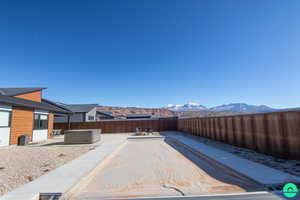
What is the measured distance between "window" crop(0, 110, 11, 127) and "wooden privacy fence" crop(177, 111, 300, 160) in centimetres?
1296

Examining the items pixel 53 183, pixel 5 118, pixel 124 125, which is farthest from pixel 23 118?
pixel 124 125

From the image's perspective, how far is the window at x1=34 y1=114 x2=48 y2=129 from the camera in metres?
12.2

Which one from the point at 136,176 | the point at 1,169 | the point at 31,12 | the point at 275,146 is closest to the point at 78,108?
the point at 31,12

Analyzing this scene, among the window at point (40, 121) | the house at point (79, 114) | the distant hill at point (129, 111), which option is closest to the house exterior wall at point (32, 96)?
the window at point (40, 121)

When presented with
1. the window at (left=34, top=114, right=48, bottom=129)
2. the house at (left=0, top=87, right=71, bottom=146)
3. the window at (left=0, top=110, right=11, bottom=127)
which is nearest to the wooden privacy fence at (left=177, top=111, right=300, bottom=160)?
the house at (left=0, top=87, right=71, bottom=146)

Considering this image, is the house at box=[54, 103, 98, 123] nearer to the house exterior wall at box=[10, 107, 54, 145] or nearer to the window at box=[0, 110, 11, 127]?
the house exterior wall at box=[10, 107, 54, 145]

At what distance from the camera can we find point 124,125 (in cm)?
2128

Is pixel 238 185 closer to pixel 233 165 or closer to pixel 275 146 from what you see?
pixel 233 165

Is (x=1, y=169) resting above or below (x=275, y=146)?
below

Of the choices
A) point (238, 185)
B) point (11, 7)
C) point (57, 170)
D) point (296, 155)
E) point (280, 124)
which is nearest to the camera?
point (238, 185)

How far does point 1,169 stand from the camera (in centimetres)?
486

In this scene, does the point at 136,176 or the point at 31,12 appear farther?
the point at 31,12

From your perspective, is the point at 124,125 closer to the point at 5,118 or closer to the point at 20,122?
the point at 20,122

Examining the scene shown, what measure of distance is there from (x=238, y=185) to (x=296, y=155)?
3.12 metres
